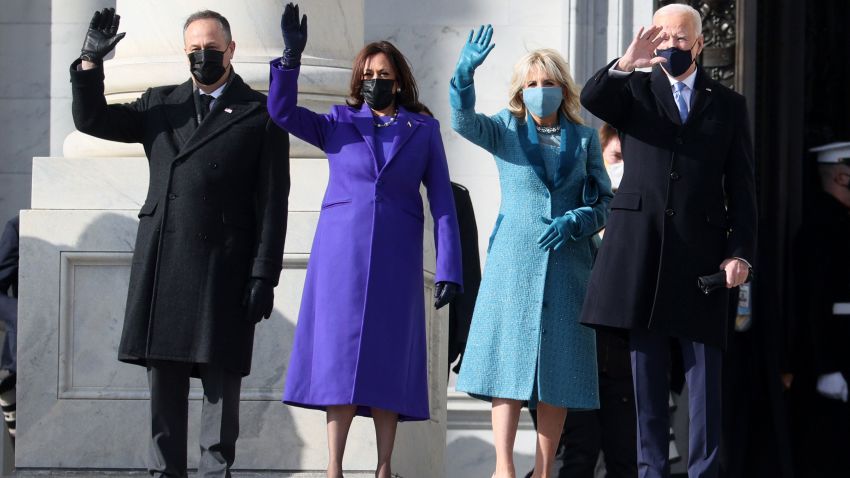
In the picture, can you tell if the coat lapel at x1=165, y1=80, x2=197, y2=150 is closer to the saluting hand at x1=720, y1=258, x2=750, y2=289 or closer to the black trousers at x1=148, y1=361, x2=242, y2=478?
the black trousers at x1=148, y1=361, x2=242, y2=478

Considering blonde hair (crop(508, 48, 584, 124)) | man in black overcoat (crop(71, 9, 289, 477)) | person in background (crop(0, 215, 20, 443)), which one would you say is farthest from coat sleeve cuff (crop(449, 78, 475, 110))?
person in background (crop(0, 215, 20, 443))

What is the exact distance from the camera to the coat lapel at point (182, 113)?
7594mm

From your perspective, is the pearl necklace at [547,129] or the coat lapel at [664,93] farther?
the pearl necklace at [547,129]

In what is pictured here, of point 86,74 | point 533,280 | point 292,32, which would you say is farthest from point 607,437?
point 86,74

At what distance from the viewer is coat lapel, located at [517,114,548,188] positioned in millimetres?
7770

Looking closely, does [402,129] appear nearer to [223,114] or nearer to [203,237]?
[223,114]

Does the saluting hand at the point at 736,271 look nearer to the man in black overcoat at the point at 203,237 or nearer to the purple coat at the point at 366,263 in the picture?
the purple coat at the point at 366,263

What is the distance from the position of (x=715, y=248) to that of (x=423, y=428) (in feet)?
7.06

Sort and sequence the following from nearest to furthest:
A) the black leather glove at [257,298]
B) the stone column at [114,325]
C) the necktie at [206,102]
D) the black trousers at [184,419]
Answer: the black trousers at [184,419] < the black leather glove at [257,298] < the necktie at [206,102] < the stone column at [114,325]

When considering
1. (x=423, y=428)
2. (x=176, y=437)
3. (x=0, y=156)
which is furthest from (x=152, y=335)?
(x=0, y=156)

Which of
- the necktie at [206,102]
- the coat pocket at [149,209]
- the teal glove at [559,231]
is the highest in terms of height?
the necktie at [206,102]

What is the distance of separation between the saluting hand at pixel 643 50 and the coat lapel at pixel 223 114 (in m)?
1.49

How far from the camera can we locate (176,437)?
7379mm

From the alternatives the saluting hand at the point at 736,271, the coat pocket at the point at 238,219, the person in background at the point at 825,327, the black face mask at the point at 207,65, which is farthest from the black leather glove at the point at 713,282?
the person in background at the point at 825,327
